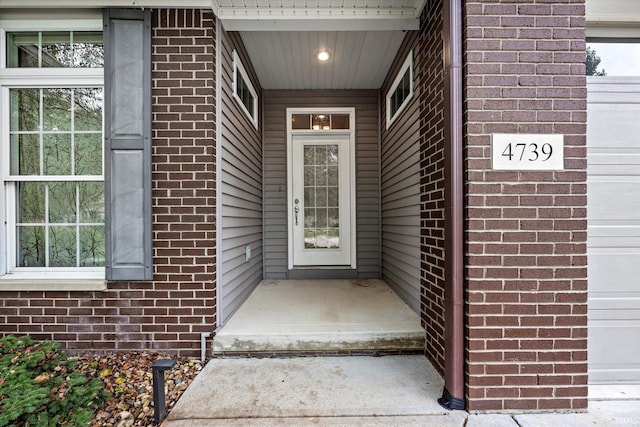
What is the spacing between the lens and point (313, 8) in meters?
2.29

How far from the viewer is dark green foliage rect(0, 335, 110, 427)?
4.90 ft

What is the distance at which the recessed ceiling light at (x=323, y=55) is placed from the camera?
10.2ft

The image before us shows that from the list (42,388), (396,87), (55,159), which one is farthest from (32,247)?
(396,87)

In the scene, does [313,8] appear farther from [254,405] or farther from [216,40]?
[254,405]

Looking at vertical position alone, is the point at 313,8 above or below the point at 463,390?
above

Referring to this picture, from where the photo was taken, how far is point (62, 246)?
226cm

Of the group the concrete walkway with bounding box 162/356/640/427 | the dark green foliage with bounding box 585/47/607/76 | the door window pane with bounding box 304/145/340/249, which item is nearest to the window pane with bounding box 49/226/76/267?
the concrete walkway with bounding box 162/356/640/427

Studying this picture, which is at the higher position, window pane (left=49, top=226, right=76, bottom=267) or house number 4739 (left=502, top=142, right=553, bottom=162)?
house number 4739 (left=502, top=142, right=553, bottom=162)

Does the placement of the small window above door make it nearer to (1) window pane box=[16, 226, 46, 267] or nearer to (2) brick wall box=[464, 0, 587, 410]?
(2) brick wall box=[464, 0, 587, 410]

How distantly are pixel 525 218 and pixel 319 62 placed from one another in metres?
2.66

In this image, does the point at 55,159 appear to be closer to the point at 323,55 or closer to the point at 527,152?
the point at 323,55

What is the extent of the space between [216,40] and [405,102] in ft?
5.57

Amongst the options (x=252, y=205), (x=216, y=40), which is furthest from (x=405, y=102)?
(x=252, y=205)

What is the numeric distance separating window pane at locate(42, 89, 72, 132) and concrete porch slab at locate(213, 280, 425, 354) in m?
1.98
